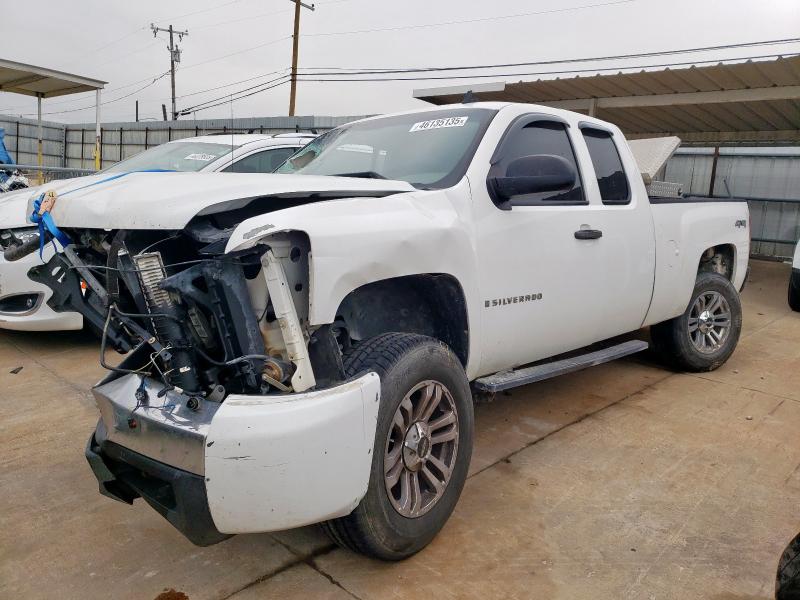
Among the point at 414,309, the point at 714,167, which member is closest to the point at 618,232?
the point at 414,309

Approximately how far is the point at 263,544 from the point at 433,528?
75cm

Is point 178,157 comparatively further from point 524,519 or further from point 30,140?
point 30,140

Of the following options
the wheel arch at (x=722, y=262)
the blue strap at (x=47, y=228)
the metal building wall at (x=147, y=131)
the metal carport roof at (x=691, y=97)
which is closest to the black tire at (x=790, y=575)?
the blue strap at (x=47, y=228)

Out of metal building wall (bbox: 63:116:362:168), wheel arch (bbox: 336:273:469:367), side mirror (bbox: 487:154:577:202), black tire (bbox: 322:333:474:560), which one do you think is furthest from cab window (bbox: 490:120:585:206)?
metal building wall (bbox: 63:116:362:168)

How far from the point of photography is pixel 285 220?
7.33 feet

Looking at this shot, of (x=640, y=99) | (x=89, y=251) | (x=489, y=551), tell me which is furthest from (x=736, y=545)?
(x=640, y=99)

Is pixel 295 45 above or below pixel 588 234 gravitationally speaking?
above

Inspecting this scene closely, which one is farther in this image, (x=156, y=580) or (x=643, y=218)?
(x=643, y=218)

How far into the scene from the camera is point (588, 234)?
3.81 m

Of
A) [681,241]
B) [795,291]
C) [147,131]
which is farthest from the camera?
[147,131]

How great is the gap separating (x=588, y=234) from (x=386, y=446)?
2015 mm

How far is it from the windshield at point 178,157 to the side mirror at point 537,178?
3.64 meters

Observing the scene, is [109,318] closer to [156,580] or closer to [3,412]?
[156,580]

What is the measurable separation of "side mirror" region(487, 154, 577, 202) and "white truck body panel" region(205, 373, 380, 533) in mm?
1435
